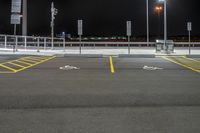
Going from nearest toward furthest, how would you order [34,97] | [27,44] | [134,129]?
[134,129], [34,97], [27,44]

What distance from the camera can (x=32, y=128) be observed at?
6492 mm

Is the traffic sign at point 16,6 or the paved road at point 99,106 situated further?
the traffic sign at point 16,6

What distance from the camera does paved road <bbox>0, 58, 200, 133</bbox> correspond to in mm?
6625

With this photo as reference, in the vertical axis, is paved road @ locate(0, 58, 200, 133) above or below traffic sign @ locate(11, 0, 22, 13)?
below

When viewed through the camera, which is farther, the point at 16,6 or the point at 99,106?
the point at 16,6

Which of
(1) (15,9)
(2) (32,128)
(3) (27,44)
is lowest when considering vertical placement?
(2) (32,128)

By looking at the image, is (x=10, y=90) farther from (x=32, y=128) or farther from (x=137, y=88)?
(x=32, y=128)

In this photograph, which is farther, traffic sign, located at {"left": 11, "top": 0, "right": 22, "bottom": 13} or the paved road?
traffic sign, located at {"left": 11, "top": 0, "right": 22, "bottom": 13}

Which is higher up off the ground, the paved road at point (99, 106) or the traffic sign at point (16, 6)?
the traffic sign at point (16, 6)

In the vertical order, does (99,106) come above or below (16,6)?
below

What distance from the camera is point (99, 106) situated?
27.6 ft

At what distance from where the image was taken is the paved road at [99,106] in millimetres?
6625

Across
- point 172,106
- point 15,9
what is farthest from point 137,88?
point 15,9

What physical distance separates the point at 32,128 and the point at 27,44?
108ft
